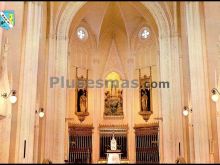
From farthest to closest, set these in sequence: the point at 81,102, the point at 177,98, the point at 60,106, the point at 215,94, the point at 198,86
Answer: the point at 81,102 < the point at 60,106 < the point at 177,98 < the point at 198,86 < the point at 215,94

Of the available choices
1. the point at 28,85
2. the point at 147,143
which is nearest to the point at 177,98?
the point at 147,143

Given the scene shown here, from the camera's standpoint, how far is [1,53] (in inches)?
435

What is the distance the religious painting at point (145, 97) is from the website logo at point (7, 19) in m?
13.6

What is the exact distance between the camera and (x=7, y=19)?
37.1ft

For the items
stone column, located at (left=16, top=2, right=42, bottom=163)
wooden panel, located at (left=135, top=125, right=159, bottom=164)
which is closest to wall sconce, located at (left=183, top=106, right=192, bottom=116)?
wooden panel, located at (left=135, top=125, right=159, bottom=164)

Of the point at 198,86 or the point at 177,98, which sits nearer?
the point at 198,86

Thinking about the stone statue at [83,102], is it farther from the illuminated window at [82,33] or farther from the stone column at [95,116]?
the illuminated window at [82,33]

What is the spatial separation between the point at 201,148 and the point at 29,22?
7.84 metres

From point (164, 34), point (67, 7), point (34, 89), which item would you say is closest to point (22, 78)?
point (34, 89)

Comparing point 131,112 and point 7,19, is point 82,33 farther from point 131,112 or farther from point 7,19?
point 7,19

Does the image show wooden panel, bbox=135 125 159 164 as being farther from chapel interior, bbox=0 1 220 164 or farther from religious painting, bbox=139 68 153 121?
religious painting, bbox=139 68 153 121

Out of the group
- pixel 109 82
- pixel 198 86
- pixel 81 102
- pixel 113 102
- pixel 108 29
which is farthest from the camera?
pixel 108 29

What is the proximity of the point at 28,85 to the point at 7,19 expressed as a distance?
250cm

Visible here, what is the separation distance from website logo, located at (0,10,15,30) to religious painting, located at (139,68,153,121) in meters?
13.6
